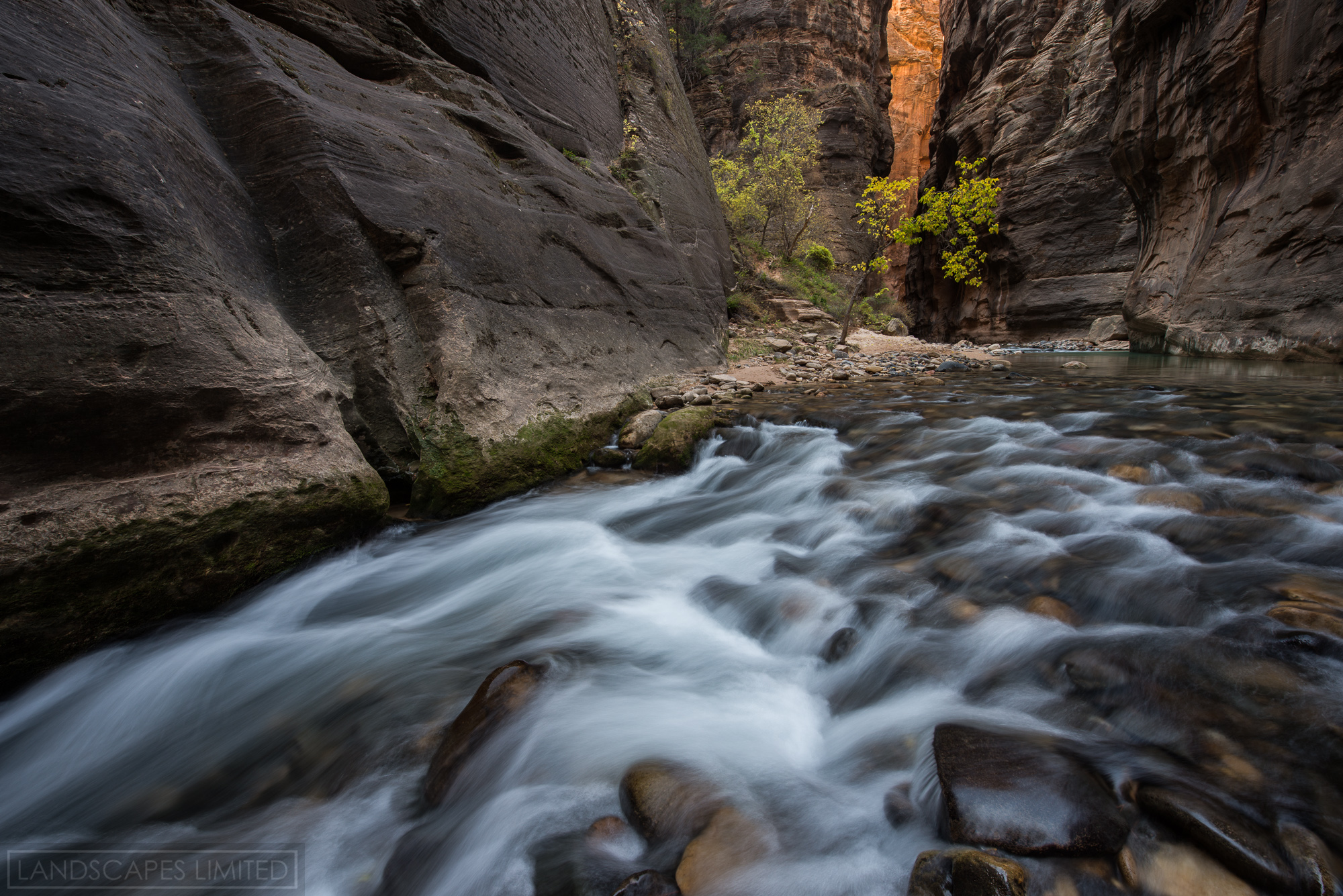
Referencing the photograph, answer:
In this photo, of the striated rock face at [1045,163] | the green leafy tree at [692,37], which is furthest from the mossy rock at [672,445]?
the green leafy tree at [692,37]

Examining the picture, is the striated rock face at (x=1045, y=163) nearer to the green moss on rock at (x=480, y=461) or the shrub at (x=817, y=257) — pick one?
the shrub at (x=817, y=257)

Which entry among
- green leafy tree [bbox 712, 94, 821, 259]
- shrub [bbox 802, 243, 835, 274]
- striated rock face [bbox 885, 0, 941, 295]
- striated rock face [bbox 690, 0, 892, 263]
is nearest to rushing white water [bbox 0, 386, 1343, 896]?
green leafy tree [bbox 712, 94, 821, 259]

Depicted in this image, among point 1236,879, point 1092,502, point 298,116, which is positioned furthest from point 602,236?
point 1236,879

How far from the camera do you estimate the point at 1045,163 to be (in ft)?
70.4

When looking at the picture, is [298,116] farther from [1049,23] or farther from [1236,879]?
[1049,23]

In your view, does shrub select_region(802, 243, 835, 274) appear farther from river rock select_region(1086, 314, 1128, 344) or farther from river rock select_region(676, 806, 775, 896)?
river rock select_region(676, 806, 775, 896)

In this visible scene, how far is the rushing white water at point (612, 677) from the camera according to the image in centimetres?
170

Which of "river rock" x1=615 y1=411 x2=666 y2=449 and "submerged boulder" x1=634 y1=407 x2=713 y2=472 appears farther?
"river rock" x1=615 y1=411 x2=666 y2=449

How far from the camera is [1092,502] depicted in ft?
10.3

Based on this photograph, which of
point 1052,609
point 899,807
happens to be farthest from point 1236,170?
point 899,807

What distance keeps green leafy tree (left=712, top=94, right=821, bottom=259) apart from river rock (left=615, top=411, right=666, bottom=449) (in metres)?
12.9

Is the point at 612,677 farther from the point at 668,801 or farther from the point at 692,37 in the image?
the point at 692,37

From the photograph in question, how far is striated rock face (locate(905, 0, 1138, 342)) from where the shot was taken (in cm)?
2009

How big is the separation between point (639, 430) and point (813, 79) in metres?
29.9
